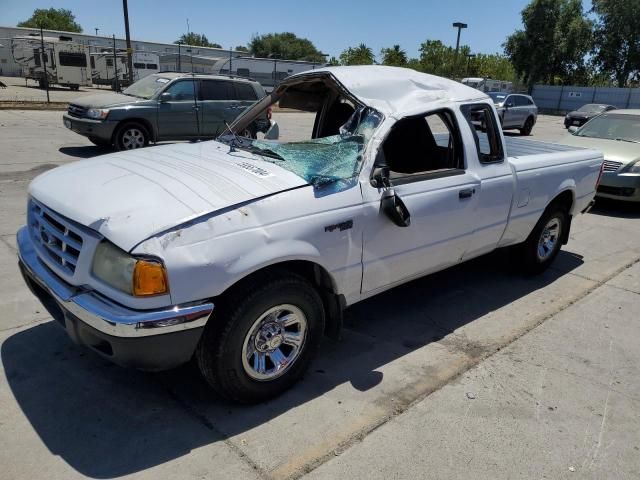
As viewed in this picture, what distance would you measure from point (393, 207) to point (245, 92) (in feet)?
32.5

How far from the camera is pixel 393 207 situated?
10.7 feet

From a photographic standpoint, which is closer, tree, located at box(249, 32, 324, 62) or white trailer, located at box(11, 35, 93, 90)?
white trailer, located at box(11, 35, 93, 90)

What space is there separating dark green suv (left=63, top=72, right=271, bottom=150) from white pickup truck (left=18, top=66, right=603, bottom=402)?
7436mm

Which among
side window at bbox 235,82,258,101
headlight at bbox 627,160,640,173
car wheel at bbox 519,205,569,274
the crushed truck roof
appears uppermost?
the crushed truck roof

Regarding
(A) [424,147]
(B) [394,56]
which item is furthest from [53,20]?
(A) [424,147]

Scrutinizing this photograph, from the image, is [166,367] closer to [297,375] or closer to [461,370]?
[297,375]

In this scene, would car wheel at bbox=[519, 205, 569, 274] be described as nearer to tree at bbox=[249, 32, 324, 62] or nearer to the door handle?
the door handle

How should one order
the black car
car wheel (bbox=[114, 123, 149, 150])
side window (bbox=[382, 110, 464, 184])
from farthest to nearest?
the black car < car wheel (bbox=[114, 123, 149, 150]) < side window (bbox=[382, 110, 464, 184])

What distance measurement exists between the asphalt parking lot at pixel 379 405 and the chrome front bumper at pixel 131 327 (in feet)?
1.61

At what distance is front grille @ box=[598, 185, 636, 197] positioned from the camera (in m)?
8.06


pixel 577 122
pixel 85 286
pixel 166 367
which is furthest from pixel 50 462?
pixel 577 122

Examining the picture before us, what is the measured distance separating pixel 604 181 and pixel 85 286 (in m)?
8.05

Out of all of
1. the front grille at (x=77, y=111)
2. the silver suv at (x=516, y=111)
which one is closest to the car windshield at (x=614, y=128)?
the front grille at (x=77, y=111)

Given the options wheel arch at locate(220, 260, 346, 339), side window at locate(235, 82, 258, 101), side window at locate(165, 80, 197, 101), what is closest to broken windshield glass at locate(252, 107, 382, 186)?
wheel arch at locate(220, 260, 346, 339)
